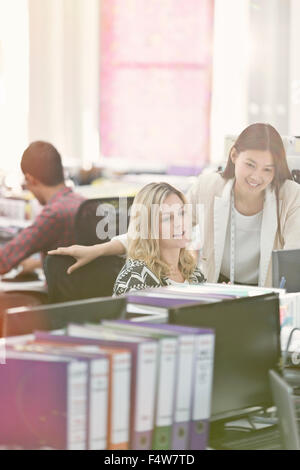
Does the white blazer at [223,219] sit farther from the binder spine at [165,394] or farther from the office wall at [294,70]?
the office wall at [294,70]

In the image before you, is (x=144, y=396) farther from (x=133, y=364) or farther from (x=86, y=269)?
(x=86, y=269)

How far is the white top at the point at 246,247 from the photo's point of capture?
319 cm

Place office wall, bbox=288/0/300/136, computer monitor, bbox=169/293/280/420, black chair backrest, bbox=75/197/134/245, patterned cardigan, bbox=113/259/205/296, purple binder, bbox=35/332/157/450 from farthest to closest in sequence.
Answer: office wall, bbox=288/0/300/136 < black chair backrest, bbox=75/197/134/245 < patterned cardigan, bbox=113/259/205/296 < computer monitor, bbox=169/293/280/420 < purple binder, bbox=35/332/157/450

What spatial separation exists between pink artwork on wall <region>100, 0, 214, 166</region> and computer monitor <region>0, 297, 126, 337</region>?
562 centimetres

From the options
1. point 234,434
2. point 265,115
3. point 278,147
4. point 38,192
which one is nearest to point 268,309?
point 234,434

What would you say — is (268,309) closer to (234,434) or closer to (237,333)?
(237,333)

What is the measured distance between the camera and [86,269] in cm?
320

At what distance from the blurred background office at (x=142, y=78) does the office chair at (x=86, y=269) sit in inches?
131

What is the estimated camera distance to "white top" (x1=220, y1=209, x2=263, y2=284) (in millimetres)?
3186

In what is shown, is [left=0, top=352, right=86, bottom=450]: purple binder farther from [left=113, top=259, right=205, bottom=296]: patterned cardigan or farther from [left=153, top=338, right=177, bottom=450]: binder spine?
[left=113, top=259, right=205, bottom=296]: patterned cardigan

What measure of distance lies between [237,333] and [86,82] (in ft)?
20.0

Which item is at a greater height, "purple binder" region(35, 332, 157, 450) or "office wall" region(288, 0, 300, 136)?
"office wall" region(288, 0, 300, 136)

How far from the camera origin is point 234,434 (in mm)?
2105

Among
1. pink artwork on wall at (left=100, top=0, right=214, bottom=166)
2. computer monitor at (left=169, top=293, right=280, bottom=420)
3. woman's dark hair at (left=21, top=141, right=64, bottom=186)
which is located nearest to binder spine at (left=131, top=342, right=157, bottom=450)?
computer monitor at (left=169, top=293, right=280, bottom=420)
